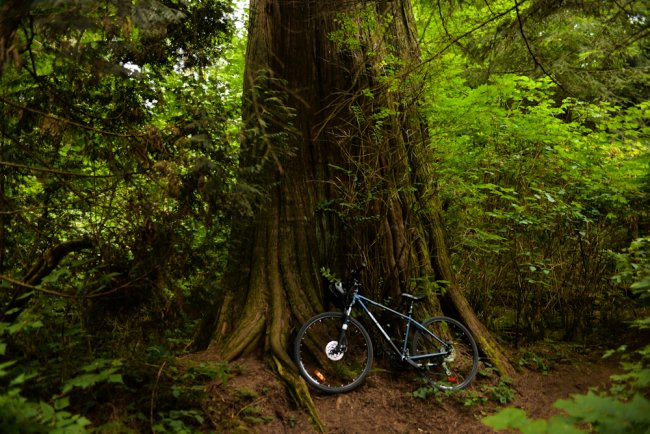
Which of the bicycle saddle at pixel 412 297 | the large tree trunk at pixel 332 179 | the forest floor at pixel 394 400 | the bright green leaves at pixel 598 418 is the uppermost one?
the large tree trunk at pixel 332 179

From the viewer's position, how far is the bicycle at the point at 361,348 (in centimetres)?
505

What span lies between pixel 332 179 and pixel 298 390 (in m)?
2.48

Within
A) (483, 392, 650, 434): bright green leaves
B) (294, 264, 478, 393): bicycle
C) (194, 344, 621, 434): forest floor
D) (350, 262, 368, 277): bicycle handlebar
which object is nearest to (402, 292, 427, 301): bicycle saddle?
(294, 264, 478, 393): bicycle

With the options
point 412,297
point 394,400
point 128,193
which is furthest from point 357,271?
point 128,193

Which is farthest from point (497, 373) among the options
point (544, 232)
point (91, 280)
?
point (91, 280)

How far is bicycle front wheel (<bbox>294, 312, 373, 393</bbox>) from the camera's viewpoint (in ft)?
16.2

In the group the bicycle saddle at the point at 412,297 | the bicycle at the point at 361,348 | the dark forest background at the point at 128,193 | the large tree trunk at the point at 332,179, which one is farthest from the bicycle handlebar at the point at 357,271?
the dark forest background at the point at 128,193

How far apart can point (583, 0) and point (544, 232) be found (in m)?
3.62

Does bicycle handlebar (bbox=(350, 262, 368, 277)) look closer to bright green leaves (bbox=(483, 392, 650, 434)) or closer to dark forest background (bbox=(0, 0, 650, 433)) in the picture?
dark forest background (bbox=(0, 0, 650, 433))

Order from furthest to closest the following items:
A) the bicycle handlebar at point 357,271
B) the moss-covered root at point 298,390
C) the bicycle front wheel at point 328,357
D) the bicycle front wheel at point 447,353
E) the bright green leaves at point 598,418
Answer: the bicycle front wheel at point 447,353, the bicycle handlebar at point 357,271, the bicycle front wheel at point 328,357, the moss-covered root at point 298,390, the bright green leaves at point 598,418

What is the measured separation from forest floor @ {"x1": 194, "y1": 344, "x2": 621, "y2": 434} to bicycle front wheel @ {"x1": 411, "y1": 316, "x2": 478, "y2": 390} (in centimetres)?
16

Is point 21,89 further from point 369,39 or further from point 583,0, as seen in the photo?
point 583,0

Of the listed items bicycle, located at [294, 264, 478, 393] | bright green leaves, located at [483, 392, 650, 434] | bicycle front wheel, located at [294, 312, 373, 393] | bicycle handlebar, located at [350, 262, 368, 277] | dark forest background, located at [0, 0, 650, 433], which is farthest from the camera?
bicycle handlebar, located at [350, 262, 368, 277]

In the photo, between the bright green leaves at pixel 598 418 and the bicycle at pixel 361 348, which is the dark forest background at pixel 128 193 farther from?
A: the bicycle at pixel 361 348
